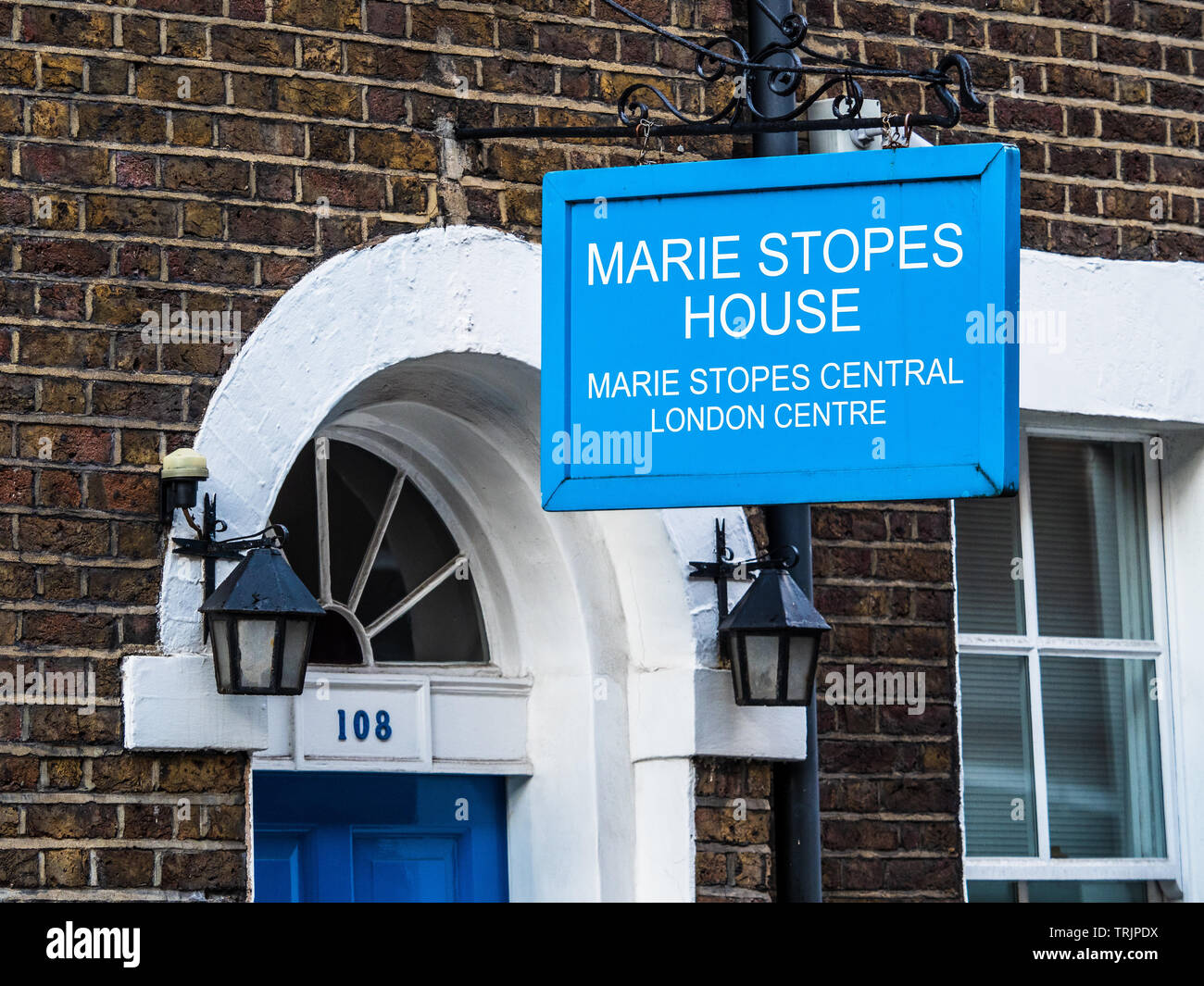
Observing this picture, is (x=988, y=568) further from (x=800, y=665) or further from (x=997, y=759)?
(x=800, y=665)

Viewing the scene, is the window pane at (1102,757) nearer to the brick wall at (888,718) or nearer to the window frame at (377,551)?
the brick wall at (888,718)

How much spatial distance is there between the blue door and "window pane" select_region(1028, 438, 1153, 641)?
1.79 meters

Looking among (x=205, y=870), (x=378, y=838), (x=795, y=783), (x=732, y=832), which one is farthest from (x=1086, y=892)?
(x=205, y=870)

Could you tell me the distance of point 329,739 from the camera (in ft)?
17.9

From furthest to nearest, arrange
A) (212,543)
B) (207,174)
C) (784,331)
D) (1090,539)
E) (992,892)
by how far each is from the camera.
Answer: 1. (1090,539)
2. (992,892)
3. (207,174)
4. (212,543)
5. (784,331)

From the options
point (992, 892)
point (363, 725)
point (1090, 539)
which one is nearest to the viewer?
point (363, 725)

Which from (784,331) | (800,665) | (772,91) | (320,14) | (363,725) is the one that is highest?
(320,14)

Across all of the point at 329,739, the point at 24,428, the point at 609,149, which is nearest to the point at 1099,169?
the point at 609,149

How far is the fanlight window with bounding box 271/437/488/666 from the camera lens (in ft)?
18.4

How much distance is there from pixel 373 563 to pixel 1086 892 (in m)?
2.30

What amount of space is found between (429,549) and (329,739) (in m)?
0.70

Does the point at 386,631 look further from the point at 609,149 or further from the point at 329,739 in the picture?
the point at 609,149

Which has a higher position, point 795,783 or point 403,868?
point 795,783

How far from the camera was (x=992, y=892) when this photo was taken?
19.2ft
